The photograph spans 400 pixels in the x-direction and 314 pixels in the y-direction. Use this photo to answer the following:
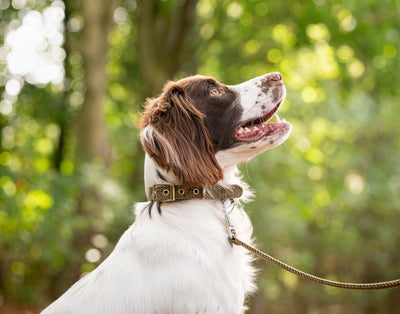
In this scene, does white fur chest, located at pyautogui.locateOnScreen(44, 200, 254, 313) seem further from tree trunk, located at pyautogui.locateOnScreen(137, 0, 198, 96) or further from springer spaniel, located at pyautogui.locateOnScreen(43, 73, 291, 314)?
tree trunk, located at pyautogui.locateOnScreen(137, 0, 198, 96)

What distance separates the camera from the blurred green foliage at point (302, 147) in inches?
378

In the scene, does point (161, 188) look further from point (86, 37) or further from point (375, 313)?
point (375, 313)

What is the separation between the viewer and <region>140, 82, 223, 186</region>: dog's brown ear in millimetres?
2576

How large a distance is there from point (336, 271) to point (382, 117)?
3640 mm

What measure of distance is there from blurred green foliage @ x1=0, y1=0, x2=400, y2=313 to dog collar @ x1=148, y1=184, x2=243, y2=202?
566 cm

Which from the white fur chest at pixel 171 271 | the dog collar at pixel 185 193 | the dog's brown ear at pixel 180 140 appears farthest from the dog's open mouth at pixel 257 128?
the white fur chest at pixel 171 271

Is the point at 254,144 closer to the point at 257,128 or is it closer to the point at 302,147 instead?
the point at 257,128

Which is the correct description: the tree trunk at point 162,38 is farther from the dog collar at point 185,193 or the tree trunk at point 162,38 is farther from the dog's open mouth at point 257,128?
the dog collar at point 185,193

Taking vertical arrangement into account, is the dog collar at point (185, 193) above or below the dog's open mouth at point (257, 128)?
below

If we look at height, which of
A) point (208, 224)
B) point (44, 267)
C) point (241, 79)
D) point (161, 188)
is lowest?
point (44, 267)

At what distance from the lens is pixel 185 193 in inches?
103

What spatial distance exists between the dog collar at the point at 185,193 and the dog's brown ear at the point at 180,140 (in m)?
0.05

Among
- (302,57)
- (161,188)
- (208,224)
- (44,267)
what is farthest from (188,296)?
(302,57)

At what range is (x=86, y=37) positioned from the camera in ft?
27.5
